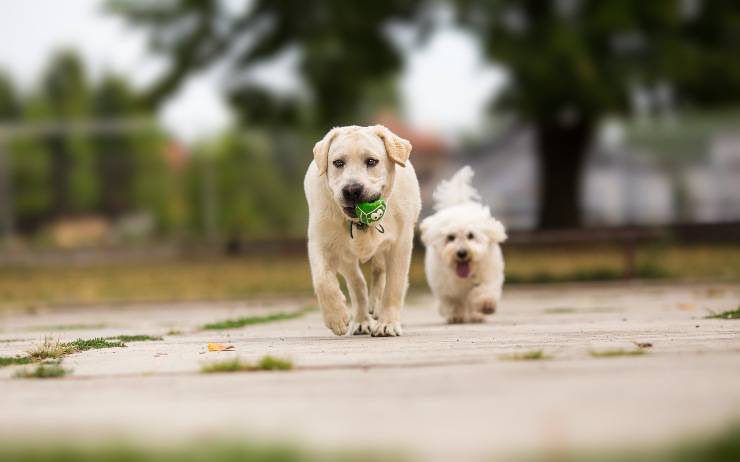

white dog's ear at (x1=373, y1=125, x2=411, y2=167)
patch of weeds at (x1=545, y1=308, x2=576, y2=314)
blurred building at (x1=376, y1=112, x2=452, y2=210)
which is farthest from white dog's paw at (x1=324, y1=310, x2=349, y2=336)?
blurred building at (x1=376, y1=112, x2=452, y2=210)

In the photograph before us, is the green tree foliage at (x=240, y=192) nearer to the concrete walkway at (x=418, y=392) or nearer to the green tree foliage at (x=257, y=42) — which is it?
the green tree foliage at (x=257, y=42)

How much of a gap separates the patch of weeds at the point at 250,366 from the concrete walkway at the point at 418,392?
10 cm

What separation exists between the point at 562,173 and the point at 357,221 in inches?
768

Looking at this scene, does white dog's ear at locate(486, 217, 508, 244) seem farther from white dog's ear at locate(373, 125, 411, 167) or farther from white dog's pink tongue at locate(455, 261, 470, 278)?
white dog's ear at locate(373, 125, 411, 167)

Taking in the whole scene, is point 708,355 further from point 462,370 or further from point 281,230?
point 281,230

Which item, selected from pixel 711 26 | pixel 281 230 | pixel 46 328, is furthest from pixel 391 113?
pixel 46 328

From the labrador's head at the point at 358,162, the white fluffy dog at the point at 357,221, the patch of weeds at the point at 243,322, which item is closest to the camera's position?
the labrador's head at the point at 358,162

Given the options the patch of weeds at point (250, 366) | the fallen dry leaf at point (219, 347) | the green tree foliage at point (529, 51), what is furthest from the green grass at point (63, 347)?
the green tree foliage at point (529, 51)

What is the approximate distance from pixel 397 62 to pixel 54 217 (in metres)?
9.65

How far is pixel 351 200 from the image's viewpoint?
686cm

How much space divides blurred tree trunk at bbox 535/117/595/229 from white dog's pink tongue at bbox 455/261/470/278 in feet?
55.8

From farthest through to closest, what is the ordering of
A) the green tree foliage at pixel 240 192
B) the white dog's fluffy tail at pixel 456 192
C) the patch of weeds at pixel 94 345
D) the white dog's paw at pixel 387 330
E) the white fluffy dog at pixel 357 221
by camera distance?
1. the green tree foliage at pixel 240 192
2. the white dog's fluffy tail at pixel 456 192
3. the white dog's paw at pixel 387 330
4. the white fluffy dog at pixel 357 221
5. the patch of weeds at pixel 94 345

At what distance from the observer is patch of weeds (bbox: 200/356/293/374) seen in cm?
521

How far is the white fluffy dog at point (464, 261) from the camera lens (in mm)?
8922
